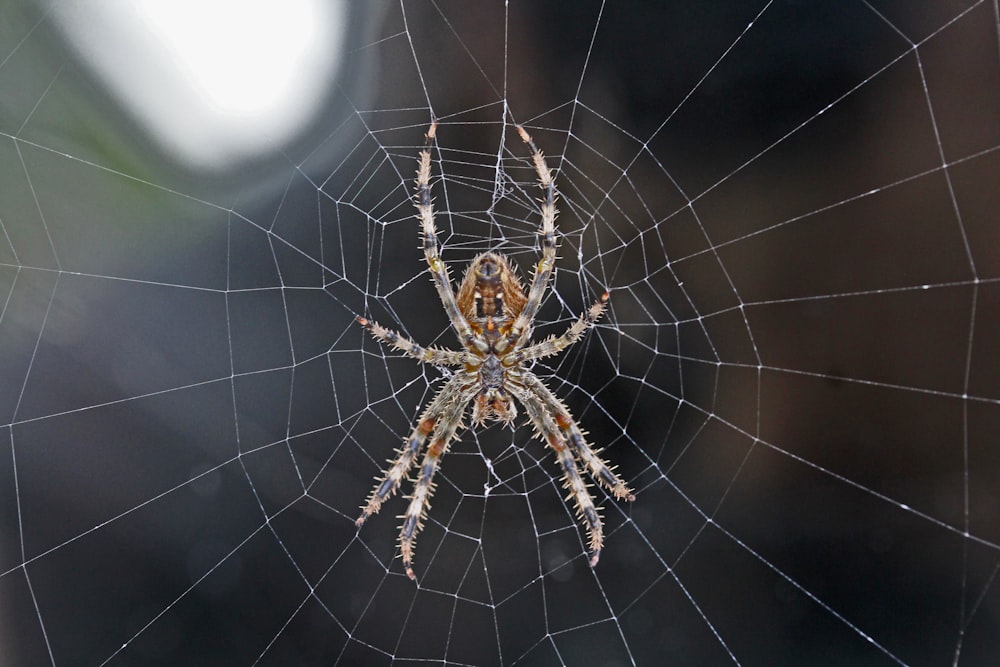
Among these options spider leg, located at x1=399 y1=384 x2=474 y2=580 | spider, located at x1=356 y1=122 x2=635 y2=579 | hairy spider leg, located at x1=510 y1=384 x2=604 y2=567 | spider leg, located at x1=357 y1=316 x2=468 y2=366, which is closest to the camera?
spider leg, located at x1=357 y1=316 x2=468 y2=366

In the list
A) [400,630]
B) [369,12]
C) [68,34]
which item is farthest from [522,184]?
[400,630]

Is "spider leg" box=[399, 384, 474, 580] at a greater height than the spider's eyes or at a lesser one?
lesser

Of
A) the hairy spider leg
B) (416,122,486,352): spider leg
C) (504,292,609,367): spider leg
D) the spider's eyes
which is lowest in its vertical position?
the hairy spider leg

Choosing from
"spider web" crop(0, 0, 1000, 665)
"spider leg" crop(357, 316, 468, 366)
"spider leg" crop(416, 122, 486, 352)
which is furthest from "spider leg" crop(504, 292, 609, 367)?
"spider web" crop(0, 0, 1000, 665)

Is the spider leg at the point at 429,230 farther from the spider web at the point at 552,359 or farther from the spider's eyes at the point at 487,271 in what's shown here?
the spider web at the point at 552,359

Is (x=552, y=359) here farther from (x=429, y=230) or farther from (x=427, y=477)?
(x=429, y=230)

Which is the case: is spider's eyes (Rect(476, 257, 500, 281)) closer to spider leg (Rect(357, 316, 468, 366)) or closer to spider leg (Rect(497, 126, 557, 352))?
spider leg (Rect(497, 126, 557, 352))

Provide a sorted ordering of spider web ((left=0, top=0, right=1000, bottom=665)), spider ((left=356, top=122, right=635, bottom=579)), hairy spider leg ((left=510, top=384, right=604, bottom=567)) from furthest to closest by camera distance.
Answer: spider web ((left=0, top=0, right=1000, bottom=665)), hairy spider leg ((left=510, top=384, right=604, bottom=567)), spider ((left=356, top=122, right=635, bottom=579))
